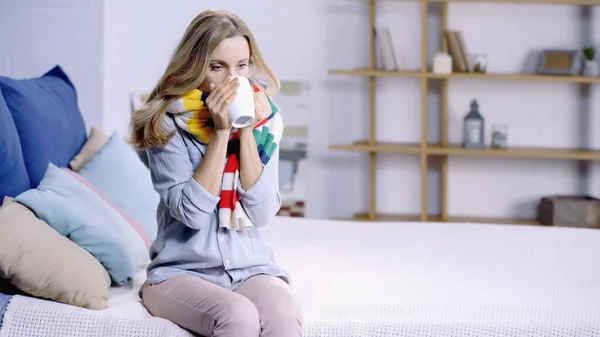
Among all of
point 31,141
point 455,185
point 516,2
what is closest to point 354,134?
point 455,185

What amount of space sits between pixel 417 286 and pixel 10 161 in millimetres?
1023

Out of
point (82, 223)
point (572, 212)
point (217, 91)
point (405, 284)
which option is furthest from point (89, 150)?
point (572, 212)

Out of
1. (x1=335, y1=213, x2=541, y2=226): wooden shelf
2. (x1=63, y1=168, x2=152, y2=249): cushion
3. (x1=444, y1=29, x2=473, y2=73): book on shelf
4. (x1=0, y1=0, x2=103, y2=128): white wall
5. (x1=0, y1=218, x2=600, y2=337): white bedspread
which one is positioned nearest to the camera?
(x1=0, y1=218, x2=600, y2=337): white bedspread

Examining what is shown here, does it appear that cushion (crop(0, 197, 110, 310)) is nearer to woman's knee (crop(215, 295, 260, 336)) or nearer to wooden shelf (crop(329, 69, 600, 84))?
woman's knee (crop(215, 295, 260, 336))

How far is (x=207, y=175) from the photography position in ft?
6.41

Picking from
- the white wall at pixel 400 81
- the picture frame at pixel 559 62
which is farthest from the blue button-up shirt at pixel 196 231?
the picture frame at pixel 559 62

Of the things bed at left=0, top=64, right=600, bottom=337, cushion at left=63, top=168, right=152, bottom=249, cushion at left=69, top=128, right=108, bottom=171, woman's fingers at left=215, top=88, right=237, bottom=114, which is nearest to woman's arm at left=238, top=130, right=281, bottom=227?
woman's fingers at left=215, top=88, right=237, bottom=114

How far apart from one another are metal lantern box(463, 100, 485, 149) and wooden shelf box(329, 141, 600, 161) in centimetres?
4

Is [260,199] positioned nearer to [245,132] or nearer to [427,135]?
[245,132]

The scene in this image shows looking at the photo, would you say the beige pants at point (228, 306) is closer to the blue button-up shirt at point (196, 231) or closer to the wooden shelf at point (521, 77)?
the blue button-up shirt at point (196, 231)

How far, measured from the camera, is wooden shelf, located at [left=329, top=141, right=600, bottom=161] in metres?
4.34

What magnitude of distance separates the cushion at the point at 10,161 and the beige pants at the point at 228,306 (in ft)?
1.52

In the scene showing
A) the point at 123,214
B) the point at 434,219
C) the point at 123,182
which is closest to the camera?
the point at 123,214

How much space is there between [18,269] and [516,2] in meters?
3.14
